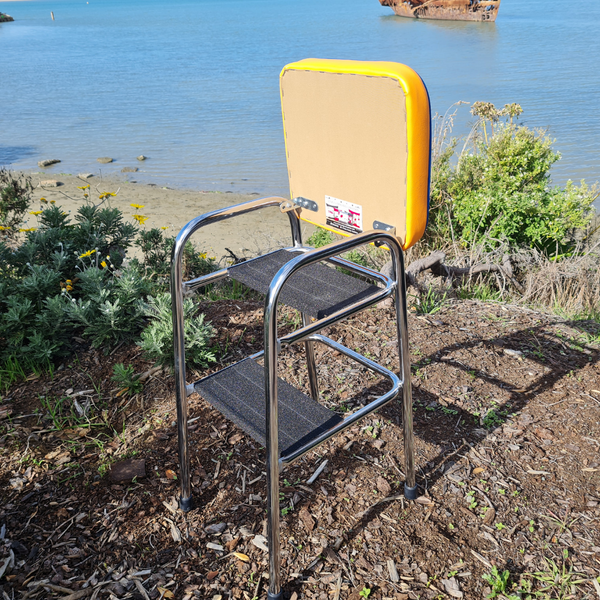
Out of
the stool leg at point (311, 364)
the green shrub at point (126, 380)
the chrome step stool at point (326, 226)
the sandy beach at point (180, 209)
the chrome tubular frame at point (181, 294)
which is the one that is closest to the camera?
the chrome step stool at point (326, 226)

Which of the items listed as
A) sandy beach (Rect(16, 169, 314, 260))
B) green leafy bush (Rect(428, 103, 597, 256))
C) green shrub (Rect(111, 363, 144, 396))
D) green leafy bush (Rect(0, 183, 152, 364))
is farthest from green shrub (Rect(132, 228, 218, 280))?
green leafy bush (Rect(428, 103, 597, 256))

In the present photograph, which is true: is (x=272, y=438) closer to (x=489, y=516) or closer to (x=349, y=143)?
(x=349, y=143)

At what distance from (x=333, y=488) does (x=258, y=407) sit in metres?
0.64

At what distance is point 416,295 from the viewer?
357 cm

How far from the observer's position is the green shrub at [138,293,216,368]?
271cm

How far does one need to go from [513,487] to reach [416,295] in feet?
5.26

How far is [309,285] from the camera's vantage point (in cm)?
188

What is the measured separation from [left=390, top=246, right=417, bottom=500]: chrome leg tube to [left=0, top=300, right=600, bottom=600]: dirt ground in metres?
0.10

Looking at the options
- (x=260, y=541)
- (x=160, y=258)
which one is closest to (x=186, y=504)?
(x=260, y=541)

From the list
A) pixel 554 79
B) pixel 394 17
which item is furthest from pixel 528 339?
pixel 394 17

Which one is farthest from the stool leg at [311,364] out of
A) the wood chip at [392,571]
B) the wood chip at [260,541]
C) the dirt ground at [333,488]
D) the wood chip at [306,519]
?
the wood chip at [392,571]

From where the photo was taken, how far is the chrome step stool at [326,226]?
4.99 feet

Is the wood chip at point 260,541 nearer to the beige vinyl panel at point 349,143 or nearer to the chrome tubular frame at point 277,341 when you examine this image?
the chrome tubular frame at point 277,341

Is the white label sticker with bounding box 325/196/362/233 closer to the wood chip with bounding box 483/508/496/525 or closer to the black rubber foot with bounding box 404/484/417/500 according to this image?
the black rubber foot with bounding box 404/484/417/500
